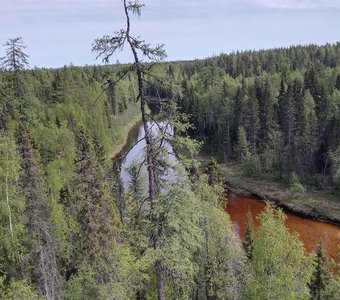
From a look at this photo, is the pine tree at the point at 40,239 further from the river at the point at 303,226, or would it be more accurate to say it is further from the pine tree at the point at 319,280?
→ the pine tree at the point at 319,280

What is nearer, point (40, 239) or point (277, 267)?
point (277, 267)

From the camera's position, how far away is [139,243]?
14406 millimetres

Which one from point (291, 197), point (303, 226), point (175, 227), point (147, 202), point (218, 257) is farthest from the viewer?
point (291, 197)

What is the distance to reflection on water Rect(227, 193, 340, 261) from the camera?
172ft

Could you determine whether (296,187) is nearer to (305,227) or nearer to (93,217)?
(305,227)

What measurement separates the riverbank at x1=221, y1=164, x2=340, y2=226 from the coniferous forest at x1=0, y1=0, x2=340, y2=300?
5.70ft

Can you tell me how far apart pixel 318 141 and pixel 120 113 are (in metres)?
74.2

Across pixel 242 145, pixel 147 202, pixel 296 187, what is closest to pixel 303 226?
pixel 296 187

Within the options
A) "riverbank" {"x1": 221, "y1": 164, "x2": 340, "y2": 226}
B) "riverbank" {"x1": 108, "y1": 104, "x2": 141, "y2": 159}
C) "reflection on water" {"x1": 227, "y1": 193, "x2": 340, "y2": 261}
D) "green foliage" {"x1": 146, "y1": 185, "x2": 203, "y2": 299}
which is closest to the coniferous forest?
"green foliage" {"x1": 146, "y1": 185, "x2": 203, "y2": 299}

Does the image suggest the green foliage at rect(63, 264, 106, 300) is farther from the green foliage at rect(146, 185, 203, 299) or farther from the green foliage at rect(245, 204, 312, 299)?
the green foliage at rect(146, 185, 203, 299)

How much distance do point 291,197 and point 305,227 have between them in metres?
10.9

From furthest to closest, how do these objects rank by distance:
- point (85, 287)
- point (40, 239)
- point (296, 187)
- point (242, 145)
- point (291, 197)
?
point (242, 145) < point (296, 187) < point (291, 197) < point (40, 239) < point (85, 287)

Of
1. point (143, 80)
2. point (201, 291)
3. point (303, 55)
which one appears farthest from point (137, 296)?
point (303, 55)

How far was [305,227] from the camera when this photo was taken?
59344 millimetres
